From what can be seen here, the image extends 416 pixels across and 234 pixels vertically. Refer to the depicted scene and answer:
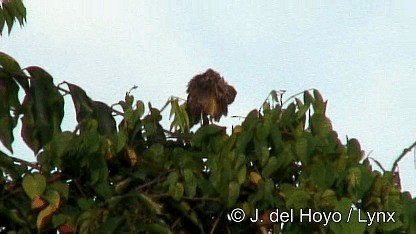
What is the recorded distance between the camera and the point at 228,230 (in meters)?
4.14

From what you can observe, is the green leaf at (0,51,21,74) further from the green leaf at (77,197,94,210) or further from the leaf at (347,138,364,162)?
the leaf at (347,138,364,162)

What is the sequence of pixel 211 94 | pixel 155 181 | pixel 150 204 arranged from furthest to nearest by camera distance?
pixel 211 94
pixel 155 181
pixel 150 204

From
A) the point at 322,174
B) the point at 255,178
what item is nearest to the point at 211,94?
the point at 255,178

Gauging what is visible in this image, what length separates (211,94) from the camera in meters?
5.38

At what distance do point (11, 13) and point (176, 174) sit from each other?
879 mm

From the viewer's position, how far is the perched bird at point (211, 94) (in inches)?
206

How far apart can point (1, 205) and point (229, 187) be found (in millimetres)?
719

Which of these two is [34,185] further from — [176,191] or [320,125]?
[320,125]

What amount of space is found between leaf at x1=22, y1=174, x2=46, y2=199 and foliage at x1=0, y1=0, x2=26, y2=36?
642 millimetres

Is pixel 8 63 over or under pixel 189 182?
over

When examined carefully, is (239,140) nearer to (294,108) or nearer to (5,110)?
(294,108)

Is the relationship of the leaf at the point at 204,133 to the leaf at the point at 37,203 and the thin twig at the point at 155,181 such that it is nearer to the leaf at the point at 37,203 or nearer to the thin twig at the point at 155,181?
the thin twig at the point at 155,181

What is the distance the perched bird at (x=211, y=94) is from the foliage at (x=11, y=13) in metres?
0.95

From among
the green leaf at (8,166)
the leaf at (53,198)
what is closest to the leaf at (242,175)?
the leaf at (53,198)
